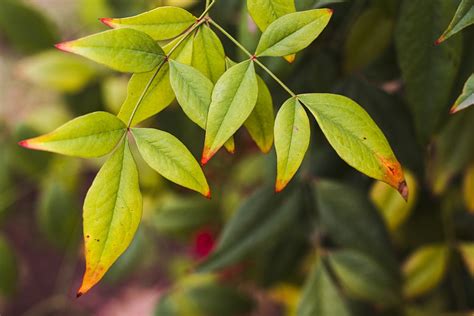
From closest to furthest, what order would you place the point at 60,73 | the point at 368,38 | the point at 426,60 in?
1. the point at 426,60
2. the point at 368,38
3. the point at 60,73

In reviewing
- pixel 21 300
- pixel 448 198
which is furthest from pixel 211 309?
pixel 21 300

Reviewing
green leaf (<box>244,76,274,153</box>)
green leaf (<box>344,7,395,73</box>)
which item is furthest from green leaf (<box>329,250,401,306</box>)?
green leaf (<box>244,76,274,153</box>)

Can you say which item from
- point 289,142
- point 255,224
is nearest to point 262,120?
point 289,142

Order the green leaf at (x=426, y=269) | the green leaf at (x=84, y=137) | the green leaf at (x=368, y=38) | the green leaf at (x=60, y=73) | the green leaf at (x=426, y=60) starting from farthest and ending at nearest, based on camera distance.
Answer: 1. the green leaf at (x=60, y=73)
2. the green leaf at (x=426, y=269)
3. the green leaf at (x=368, y=38)
4. the green leaf at (x=426, y=60)
5. the green leaf at (x=84, y=137)

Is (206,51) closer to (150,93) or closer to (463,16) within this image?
(150,93)

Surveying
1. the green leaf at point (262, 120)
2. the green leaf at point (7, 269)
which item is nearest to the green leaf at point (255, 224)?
the green leaf at point (262, 120)

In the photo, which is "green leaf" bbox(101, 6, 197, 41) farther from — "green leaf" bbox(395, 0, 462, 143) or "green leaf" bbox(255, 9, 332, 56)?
"green leaf" bbox(395, 0, 462, 143)

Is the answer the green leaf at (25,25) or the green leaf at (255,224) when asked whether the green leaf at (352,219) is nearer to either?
the green leaf at (255,224)
